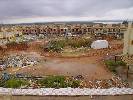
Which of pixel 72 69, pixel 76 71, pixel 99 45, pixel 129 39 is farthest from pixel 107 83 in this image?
pixel 99 45

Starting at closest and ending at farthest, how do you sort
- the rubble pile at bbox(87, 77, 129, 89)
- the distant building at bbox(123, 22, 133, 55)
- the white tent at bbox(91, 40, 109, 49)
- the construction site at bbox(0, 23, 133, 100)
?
the rubble pile at bbox(87, 77, 129, 89), the construction site at bbox(0, 23, 133, 100), the distant building at bbox(123, 22, 133, 55), the white tent at bbox(91, 40, 109, 49)

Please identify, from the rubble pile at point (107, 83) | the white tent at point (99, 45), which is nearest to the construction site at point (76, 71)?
the rubble pile at point (107, 83)

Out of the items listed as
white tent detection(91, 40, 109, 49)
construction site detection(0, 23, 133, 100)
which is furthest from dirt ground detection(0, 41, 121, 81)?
white tent detection(91, 40, 109, 49)

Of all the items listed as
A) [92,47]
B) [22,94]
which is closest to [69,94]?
[22,94]

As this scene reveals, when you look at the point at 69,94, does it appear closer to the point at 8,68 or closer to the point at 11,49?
the point at 8,68

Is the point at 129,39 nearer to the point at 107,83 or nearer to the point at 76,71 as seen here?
the point at 107,83

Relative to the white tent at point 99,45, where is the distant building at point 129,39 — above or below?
above

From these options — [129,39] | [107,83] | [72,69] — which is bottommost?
[72,69]

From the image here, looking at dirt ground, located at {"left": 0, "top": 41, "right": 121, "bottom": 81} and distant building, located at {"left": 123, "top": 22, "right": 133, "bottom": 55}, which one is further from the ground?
distant building, located at {"left": 123, "top": 22, "right": 133, "bottom": 55}

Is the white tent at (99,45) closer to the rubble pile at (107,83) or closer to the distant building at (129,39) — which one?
the distant building at (129,39)

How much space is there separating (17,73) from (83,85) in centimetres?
730

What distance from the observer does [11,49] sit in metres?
Result: 41.7

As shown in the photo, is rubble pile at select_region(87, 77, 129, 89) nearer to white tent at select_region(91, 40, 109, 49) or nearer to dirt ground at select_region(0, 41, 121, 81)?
dirt ground at select_region(0, 41, 121, 81)

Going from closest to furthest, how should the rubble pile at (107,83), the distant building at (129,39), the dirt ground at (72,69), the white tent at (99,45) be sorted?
the rubble pile at (107,83) < the distant building at (129,39) < the dirt ground at (72,69) < the white tent at (99,45)
